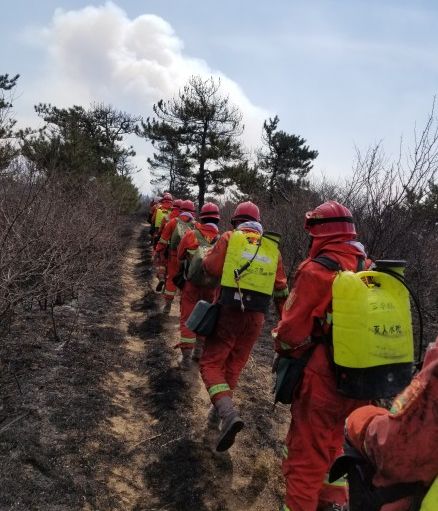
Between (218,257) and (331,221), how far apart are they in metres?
1.39

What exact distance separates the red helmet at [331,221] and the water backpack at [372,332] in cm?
60

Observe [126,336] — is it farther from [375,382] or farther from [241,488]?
[375,382]

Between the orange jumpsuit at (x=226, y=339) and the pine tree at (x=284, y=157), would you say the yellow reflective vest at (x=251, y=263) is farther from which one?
the pine tree at (x=284, y=157)

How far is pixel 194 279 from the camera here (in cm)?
573

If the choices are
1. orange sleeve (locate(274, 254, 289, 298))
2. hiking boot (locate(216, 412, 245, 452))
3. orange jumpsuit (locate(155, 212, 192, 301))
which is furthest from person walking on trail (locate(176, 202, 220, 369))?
hiking boot (locate(216, 412, 245, 452))

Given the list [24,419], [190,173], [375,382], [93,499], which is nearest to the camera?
[375,382]

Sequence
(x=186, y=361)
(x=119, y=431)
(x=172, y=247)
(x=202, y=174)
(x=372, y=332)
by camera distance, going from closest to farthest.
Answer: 1. (x=372, y=332)
2. (x=119, y=431)
3. (x=186, y=361)
4. (x=172, y=247)
5. (x=202, y=174)

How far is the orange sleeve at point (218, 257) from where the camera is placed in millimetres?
4285

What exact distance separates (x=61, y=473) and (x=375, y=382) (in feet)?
7.31

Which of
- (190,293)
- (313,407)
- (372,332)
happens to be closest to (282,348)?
(313,407)

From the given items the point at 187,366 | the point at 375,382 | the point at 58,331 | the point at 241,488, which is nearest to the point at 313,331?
the point at 375,382

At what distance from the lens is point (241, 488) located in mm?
3445

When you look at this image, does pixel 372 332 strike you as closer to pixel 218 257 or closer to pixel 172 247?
pixel 218 257

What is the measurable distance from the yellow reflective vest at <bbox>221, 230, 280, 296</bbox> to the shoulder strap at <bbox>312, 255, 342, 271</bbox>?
3.53ft
